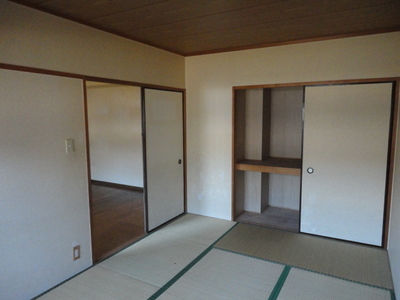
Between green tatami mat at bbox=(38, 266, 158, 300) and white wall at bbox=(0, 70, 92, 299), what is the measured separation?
11cm

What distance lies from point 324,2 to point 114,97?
4358 mm

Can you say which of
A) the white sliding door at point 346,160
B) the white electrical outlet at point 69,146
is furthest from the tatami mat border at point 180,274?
the white electrical outlet at point 69,146

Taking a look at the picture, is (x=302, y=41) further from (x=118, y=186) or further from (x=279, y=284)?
(x=118, y=186)

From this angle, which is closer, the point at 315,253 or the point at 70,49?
the point at 70,49

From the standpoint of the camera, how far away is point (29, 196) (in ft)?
7.16

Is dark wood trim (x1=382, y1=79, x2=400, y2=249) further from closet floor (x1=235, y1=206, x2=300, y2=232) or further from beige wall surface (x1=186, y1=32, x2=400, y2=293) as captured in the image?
closet floor (x1=235, y1=206, x2=300, y2=232)

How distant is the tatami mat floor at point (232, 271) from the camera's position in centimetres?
231

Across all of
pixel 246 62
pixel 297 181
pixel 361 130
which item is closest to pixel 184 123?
pixel 246 62

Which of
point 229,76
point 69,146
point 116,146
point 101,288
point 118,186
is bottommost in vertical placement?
point 101,288

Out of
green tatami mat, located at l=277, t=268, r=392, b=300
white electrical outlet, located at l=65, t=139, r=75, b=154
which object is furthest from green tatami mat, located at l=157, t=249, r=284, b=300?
white electrical outlet, located at l=65, t=139, r=75, b=154

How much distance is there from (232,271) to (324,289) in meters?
0.79

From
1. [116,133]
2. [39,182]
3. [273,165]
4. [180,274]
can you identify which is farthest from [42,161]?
[116,133]

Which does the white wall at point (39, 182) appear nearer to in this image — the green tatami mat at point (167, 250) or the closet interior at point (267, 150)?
the green tatami mat at point (167, 250)

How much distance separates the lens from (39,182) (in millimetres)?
2246
